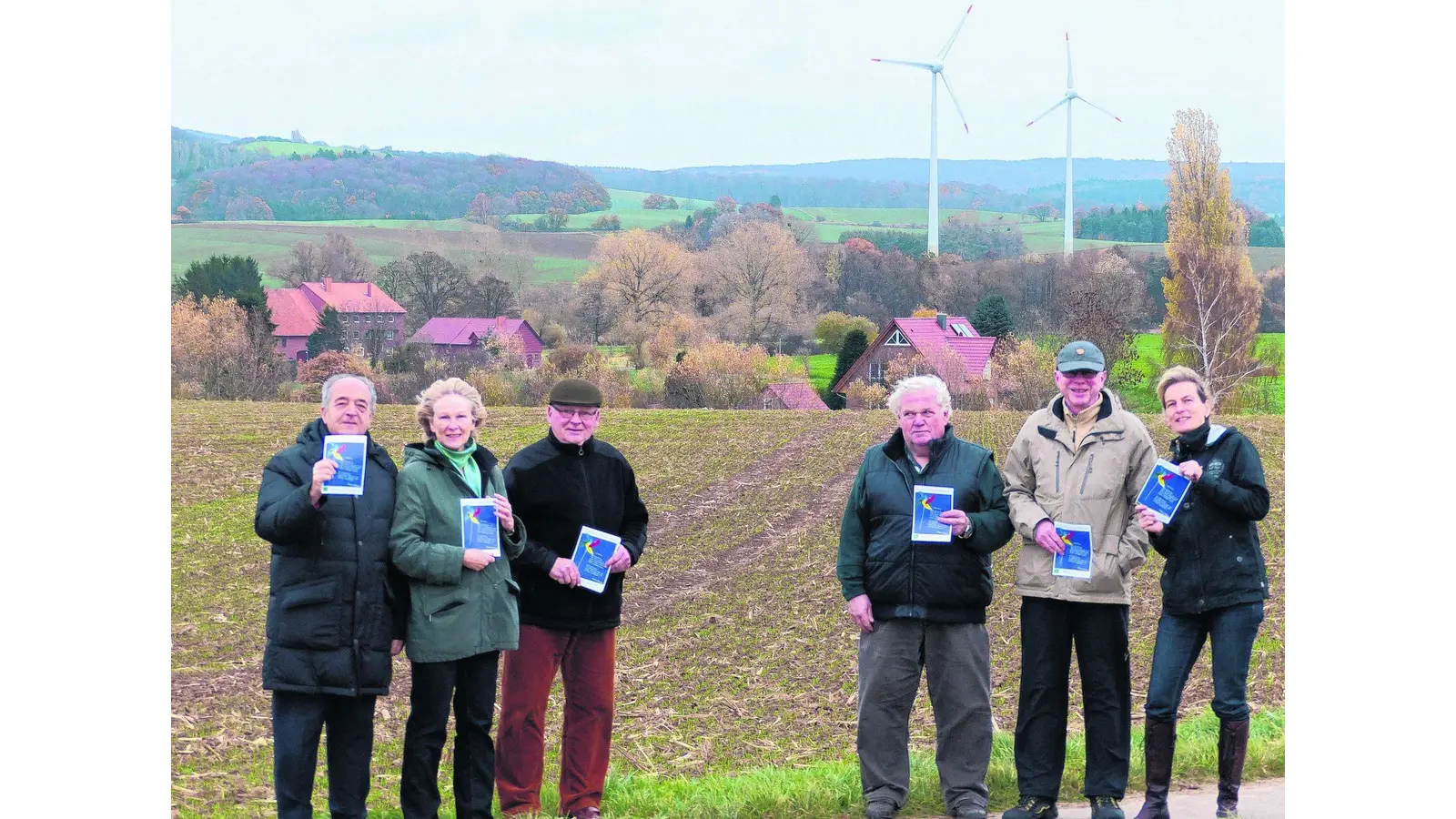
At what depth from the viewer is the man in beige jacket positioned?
625 cm

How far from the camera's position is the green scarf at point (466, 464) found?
6062 mm

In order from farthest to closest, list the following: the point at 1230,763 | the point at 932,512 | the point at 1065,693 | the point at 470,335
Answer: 1. the point at 470,335
2. the point at 1065,693
3. the point at 932,512
4. the point at 1230,763

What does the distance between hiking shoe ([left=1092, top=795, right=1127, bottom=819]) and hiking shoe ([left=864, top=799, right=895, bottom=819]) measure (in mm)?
872

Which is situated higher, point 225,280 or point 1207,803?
point 225,280

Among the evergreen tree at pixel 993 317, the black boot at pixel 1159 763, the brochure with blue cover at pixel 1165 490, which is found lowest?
the black boot at pixel 1159 763

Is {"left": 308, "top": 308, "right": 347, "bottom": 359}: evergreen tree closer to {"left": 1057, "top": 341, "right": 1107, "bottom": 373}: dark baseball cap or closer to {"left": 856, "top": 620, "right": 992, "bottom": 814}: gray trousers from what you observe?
{"left": 856, "top": 620, "right": 992, "bottom": 814}: gray trousers

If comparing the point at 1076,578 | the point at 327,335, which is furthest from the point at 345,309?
the point at 1076,578

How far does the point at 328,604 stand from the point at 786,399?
45.2 metres

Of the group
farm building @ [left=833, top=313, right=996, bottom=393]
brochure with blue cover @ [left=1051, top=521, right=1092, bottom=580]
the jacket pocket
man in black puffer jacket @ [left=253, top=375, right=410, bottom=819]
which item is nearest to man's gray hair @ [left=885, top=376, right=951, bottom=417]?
brochure with blue cover @ [left=1051, top=521, right=1092, bottom=580]

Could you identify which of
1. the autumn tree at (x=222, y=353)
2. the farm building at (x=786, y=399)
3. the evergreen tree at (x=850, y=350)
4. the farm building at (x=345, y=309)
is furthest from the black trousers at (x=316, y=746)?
the farm building at (x=345, y=309)

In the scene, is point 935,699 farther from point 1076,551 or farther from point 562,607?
point 562,607

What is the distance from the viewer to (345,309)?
69.7m

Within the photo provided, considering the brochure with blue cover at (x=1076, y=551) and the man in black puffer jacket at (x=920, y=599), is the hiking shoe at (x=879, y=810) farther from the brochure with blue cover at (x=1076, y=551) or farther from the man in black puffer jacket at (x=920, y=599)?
the brochure with blue cover at (x=1076, y=551)

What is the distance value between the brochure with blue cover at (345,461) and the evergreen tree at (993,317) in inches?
2536
